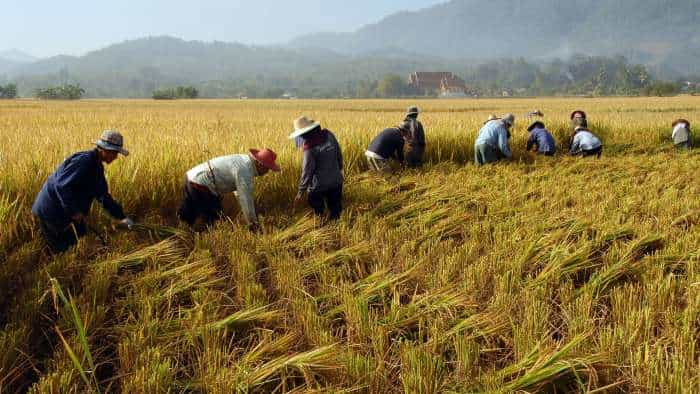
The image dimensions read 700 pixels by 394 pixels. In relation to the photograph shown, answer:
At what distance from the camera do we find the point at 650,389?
5.88 feet

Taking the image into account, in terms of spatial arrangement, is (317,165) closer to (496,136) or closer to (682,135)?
(496,136)

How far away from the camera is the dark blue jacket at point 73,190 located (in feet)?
10.2

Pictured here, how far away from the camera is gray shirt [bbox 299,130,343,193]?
4238mm

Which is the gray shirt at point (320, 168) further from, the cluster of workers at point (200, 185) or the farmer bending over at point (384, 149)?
the farmer bending over at point (384, 149)

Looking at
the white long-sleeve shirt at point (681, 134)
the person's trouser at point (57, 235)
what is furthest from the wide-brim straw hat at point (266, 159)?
the white long-sleeve shirt at point (681, 134)

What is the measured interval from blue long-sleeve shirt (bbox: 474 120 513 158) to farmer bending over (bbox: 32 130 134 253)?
579 centimetres

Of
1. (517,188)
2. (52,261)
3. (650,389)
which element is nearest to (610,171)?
(517,188)

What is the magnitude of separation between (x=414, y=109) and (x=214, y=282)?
189 inches

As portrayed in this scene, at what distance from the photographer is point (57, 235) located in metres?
3.30

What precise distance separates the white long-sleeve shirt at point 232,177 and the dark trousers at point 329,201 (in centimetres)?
76

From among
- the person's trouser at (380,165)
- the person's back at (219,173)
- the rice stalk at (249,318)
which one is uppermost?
the person's back at (219,173)

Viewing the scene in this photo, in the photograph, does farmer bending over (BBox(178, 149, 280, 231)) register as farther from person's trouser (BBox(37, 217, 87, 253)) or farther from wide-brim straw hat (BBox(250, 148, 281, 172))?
person's trouser (BBox(37, 217, 87, 253))

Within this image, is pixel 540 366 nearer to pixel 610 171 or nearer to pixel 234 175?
pixel 234 175

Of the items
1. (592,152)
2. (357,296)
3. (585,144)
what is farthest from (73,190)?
(592,152)
